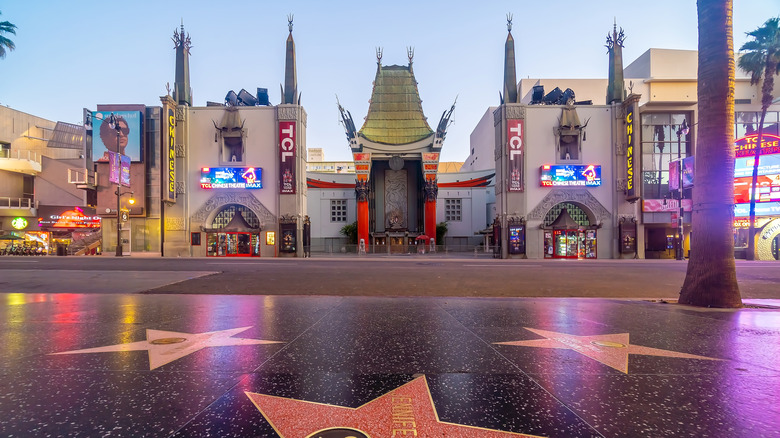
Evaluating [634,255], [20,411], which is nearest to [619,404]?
[20,411]

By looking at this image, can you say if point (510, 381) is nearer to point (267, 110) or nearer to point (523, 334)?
point (523, 334)

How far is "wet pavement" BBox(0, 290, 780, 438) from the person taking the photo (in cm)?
251

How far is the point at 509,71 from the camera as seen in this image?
1305 inches

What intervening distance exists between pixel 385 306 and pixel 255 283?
628 centimetres

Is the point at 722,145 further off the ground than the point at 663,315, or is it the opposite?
the point at 722,145

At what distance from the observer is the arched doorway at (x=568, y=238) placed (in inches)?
1220

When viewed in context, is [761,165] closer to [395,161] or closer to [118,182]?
[395,161]

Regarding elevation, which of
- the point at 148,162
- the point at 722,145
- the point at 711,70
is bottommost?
the point at 722,145

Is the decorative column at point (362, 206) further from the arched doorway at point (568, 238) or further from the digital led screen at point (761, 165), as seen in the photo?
the digital led screen at point (761, 165)

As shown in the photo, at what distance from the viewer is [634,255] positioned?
1189 inches

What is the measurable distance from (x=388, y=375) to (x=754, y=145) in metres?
37.8

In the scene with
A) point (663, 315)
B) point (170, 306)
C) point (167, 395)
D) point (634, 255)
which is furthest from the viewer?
point (634, 255)

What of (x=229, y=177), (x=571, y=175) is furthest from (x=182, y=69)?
(x=571, y=175)

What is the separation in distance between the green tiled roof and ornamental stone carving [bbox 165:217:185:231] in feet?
69.3
